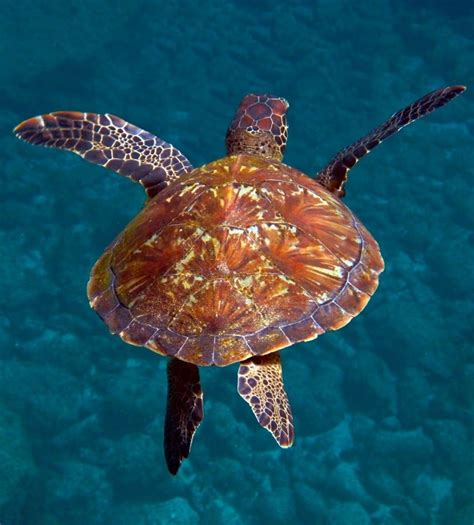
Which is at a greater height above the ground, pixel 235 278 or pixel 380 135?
pixel 380 135

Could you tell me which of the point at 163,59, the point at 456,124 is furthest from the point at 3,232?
the point at 456,124

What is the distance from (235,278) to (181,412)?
104cm

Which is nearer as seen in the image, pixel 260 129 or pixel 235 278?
pixel 235 278

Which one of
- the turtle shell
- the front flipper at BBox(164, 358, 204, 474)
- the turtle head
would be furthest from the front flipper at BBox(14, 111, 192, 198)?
the front flipper at BBox(164, 358, 204, 474)

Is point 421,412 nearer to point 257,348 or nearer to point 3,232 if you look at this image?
point 257,348

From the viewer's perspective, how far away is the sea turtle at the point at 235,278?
354 cm

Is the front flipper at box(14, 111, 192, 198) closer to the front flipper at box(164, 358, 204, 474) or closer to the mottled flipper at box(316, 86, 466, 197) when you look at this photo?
the mottled flipper at box(316, 86, 466, 197)

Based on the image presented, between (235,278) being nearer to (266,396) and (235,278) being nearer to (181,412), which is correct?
(266,396)

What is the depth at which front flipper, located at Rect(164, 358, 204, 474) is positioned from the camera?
151 inches

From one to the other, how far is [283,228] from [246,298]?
0.59m

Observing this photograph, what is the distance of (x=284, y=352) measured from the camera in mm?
8531

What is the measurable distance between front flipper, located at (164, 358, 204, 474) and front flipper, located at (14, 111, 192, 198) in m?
1.73

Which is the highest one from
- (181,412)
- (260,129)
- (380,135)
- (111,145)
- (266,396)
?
(380,135)

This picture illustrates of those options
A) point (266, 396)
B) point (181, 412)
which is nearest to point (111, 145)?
point (181, 412)
